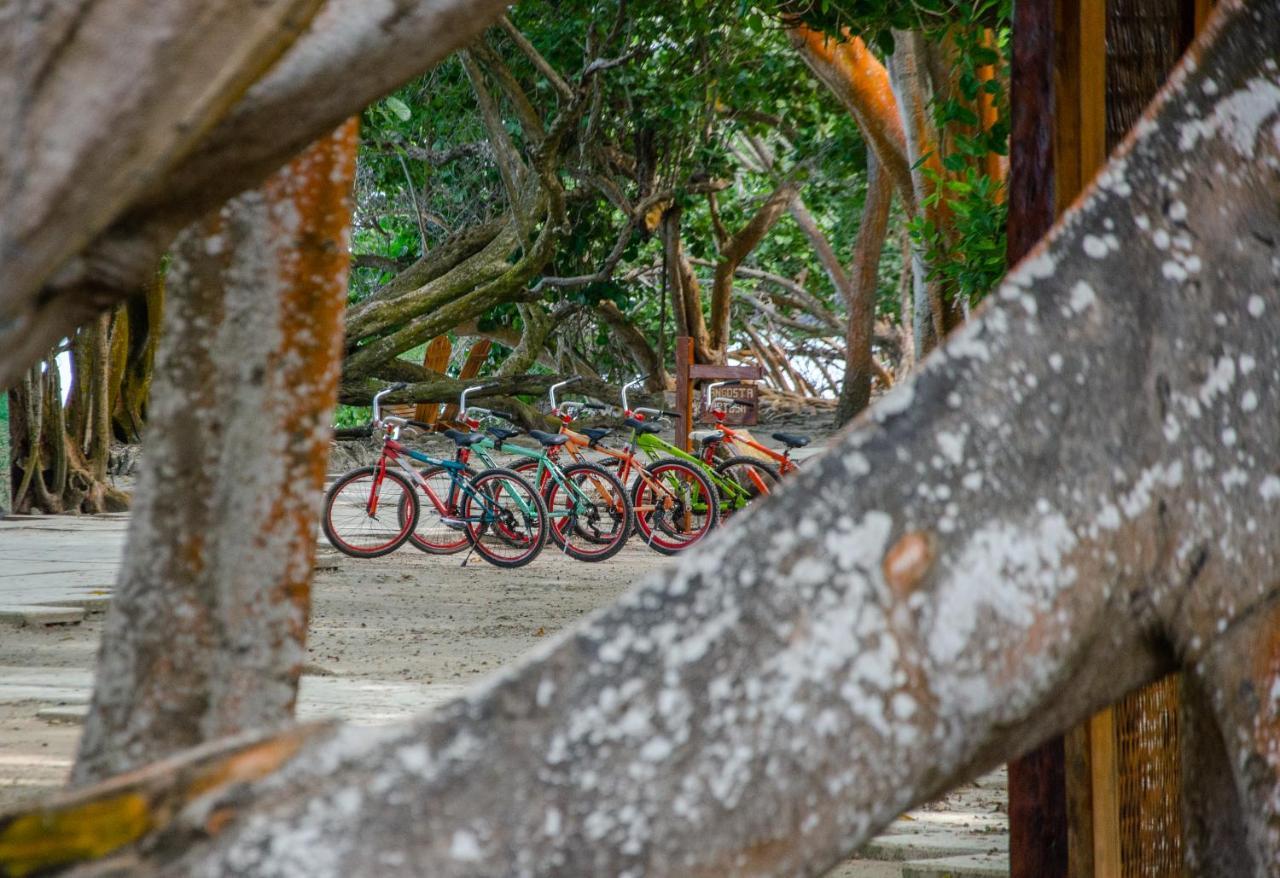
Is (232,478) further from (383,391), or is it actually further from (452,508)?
(383,391)

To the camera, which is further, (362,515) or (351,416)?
(351,416)

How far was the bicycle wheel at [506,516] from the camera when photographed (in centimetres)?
1134

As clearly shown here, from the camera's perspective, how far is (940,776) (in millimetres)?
1456

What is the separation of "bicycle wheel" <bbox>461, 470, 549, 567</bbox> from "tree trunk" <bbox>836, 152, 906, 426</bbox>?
19.2 ft

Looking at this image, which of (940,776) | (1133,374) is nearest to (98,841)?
(940,776)

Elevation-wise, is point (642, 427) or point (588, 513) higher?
point (642, 427)

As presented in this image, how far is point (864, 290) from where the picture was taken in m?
16.3

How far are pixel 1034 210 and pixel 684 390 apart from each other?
1036 cm

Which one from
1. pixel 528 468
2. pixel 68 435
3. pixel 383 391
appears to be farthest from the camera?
pixel 383 391

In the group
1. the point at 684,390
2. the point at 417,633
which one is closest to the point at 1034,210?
the point at 417,633

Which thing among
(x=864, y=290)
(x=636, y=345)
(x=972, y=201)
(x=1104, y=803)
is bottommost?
(x=1104, y=803)

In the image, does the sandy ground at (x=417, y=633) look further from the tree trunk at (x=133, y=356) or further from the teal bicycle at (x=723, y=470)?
the tree trunk at (x=133, y=356)

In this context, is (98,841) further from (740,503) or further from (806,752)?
(740,503)

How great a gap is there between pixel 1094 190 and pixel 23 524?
12311mm
